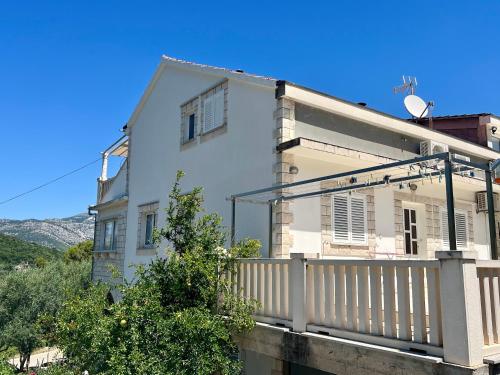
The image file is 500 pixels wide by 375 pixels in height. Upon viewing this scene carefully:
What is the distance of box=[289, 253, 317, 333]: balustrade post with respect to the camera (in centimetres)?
547

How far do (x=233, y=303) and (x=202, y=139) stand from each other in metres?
6.67

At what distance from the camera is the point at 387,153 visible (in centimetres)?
1096

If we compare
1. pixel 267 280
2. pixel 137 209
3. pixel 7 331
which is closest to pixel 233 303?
pixel 267 280

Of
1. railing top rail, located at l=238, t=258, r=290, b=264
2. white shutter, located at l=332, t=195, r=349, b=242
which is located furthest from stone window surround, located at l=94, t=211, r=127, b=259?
railing top rail, located at l=238, t=258, r=290, b=264

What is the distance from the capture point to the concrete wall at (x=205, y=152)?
9734 millimetres

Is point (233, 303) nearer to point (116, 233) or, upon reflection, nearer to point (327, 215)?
point (327, 215)

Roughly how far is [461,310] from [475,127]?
46.8ft

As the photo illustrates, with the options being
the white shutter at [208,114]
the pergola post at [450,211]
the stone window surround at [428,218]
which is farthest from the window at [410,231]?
the pergola post at [450,211]

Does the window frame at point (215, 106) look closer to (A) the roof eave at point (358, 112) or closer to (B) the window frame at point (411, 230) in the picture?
(A) the roof eave at point (358, 112)

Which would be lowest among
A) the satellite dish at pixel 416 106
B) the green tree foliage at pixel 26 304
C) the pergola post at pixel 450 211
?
the green tree foliage at pixel 26 304

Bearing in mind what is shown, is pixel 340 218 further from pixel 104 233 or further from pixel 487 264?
pixel 104 233

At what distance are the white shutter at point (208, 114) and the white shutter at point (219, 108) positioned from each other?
7.1 inches

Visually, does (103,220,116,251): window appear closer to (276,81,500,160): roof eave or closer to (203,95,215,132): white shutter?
(203,95,215,132): white shutter

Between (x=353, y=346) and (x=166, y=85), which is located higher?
(x=166, y=85)
